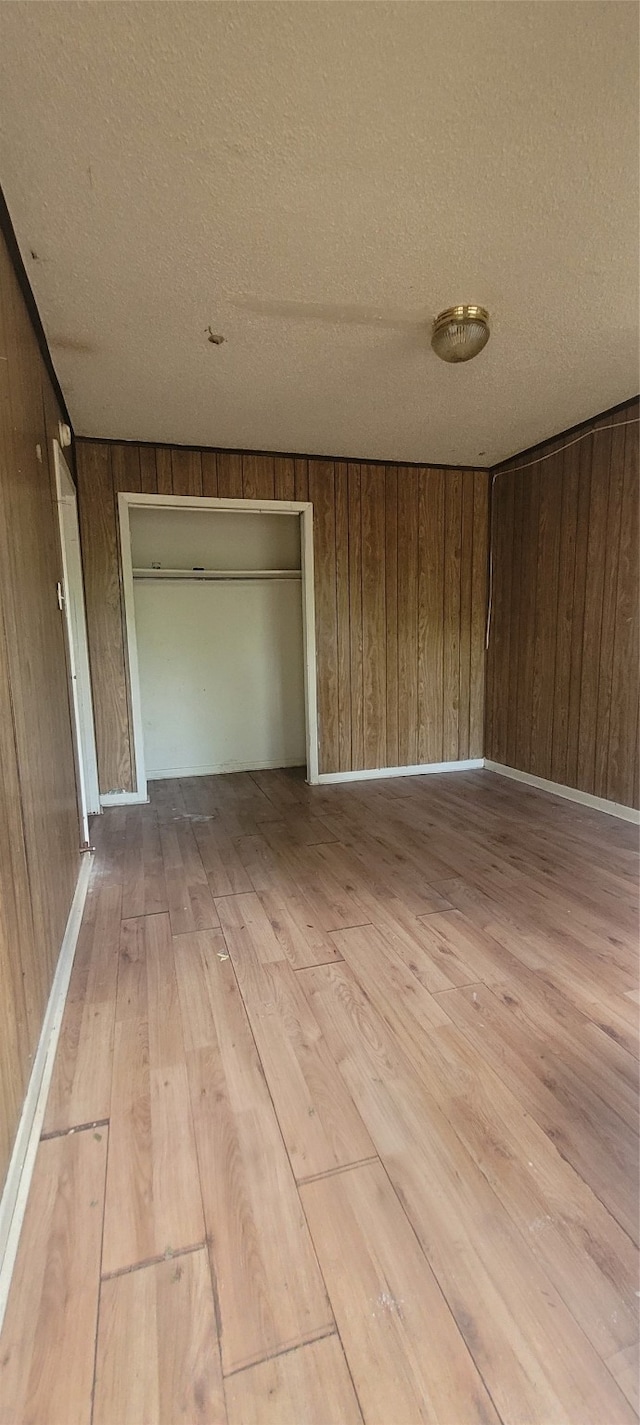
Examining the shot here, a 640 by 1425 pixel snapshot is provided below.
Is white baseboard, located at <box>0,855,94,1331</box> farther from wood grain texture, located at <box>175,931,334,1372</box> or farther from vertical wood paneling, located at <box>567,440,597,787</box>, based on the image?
vertical wood paneling, located at <box>567,440,597,787</box>

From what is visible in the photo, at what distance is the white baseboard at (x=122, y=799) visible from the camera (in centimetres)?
387

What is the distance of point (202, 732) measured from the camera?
464cm

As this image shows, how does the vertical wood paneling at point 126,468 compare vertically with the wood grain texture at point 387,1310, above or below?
above

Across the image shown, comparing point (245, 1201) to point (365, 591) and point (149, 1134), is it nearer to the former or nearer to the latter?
point (149, 1134)

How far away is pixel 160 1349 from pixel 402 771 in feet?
12.5

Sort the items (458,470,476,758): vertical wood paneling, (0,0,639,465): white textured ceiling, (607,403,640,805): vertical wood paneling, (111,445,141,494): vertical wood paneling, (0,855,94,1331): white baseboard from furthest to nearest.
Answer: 1. (458,470,476,758): vertical wood paneling
2. (111,445,141,494): vertical wood paneling
3. (607,403,640,805): vertical wood paneling
4. (0,0,639,465): white textured ceiling
5. (0,855,94,1331): white baseboard

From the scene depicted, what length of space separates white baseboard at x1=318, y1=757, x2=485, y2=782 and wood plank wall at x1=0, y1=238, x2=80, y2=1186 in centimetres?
230

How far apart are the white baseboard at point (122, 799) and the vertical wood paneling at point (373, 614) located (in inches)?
68.9

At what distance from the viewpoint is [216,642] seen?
181 inches

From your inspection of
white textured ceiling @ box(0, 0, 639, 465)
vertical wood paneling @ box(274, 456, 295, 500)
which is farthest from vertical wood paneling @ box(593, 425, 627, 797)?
vertical wood paneling @ box(274, 456, 295, 500)

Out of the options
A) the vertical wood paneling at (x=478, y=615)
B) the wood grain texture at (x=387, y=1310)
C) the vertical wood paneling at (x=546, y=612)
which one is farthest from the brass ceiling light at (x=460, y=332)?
the wood grain texture at (x=387, y=1310)

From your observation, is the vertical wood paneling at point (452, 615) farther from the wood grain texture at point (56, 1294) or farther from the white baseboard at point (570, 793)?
the wood grain texture at point (56, 1294)

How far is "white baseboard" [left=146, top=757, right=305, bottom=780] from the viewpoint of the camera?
456cm

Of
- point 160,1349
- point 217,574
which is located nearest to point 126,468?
point 217,574
